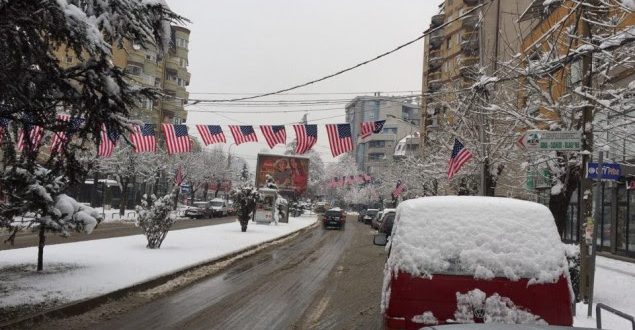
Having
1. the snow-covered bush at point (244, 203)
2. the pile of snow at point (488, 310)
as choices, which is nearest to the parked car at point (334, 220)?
the snow-covered bush at point (244, 203)

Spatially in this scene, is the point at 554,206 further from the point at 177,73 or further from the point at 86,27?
the point at 177,73

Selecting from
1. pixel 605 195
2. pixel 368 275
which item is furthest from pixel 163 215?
pixel 605 195

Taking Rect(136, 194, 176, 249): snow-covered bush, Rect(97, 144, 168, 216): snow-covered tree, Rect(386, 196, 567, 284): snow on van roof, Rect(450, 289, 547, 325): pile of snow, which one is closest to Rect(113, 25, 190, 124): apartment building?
Rect(97, 144, 168, 216): snow-covered tree

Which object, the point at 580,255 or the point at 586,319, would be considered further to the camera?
Answer: the point at 580,255

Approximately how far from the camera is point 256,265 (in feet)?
55.6

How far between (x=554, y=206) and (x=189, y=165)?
63617mm

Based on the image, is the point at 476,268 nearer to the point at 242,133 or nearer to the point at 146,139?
the point at 242,133

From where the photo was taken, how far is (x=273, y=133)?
27750mm

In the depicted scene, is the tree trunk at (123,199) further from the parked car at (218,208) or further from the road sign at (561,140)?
the road sign at (561,140)

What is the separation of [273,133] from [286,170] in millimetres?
29925

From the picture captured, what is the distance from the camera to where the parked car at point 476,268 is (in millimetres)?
4879

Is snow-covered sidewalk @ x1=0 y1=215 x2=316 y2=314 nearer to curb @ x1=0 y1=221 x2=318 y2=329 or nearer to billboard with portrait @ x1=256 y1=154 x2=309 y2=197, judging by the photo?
curb @ x1=0 y1=221 x2=318 y2=329

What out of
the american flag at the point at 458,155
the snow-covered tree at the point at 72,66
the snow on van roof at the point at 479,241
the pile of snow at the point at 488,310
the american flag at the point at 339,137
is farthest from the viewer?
the american flag at the point at 339,137


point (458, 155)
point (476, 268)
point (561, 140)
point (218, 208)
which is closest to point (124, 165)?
point (218, 208)
